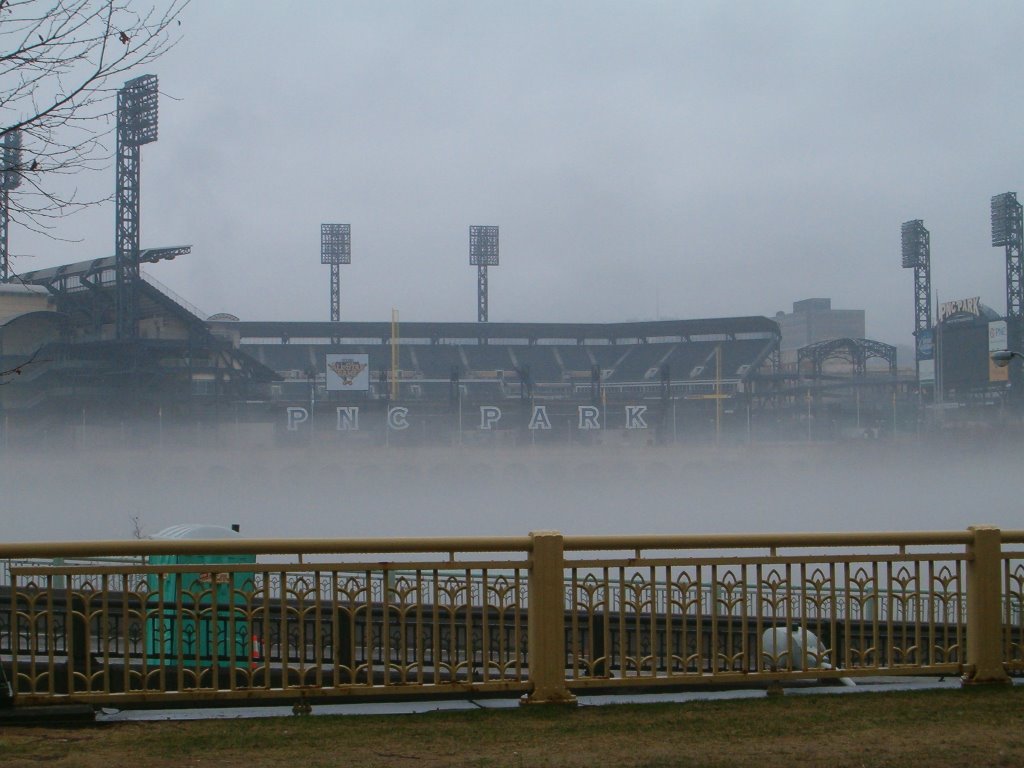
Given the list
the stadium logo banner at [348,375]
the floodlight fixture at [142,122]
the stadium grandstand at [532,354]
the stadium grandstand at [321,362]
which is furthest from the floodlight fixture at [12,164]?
the stadium grandstand at [532,354]

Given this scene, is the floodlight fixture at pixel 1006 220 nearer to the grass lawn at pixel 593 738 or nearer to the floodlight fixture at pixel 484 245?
the floodlight fixture at pixel 484 245

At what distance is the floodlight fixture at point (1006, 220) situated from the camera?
173 feet

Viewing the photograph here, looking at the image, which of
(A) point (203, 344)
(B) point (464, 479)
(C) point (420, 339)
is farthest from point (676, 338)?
(A) point (203, 344)

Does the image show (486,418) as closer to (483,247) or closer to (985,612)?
(483,247)

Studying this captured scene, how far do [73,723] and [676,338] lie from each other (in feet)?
180

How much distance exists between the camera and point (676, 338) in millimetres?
58125

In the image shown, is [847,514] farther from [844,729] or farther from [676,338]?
[844,729]

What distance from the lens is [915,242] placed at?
197 ft

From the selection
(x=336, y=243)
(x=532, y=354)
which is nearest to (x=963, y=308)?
(x=532, y=354)

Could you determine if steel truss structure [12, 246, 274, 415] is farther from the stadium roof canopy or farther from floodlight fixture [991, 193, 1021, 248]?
floodlight fixture [991, 193, 1021, 248]

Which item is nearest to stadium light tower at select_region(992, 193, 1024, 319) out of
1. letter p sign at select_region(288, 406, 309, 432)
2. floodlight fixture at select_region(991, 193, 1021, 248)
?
floodlight fixture at select_region(991, 193, 1021, 248)

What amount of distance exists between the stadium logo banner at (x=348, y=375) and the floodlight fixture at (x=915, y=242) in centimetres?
3233

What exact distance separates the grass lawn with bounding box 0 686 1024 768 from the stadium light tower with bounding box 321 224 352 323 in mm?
63027

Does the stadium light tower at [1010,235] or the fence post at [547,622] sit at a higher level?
the stadium light tower at [1010,235]
